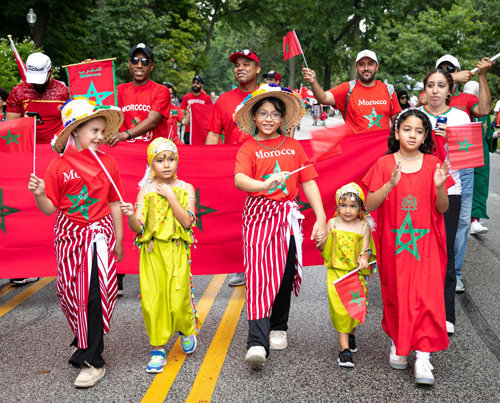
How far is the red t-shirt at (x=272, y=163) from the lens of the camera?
4.06m

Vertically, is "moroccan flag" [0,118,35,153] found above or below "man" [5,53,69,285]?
below

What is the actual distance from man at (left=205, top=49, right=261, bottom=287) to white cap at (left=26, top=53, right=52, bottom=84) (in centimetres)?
184

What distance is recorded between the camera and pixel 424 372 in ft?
12.3

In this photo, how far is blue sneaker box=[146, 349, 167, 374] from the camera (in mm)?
3949

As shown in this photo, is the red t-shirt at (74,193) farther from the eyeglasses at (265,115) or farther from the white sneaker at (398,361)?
the white sneaker at (398,361)

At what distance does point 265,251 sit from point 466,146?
1805 mm

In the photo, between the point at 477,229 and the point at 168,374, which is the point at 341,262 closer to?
the point at 168,374

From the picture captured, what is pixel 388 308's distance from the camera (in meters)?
4.06

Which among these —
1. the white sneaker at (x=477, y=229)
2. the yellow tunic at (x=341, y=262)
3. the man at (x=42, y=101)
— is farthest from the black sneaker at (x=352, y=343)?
the white sneaker at (x=477, y=229)

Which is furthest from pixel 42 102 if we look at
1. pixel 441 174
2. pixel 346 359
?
pixel 441 174

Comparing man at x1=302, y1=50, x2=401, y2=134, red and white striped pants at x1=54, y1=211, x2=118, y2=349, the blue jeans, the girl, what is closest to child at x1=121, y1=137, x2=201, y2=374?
red and white striped pants at x1=54, y1=211, x2=118, y2=349

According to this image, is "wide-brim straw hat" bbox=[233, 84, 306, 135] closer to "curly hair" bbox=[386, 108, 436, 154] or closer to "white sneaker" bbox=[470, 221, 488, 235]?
"curly hair" bbox=[386, 108, 436, 154]

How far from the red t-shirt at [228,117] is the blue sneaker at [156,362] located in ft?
7.94

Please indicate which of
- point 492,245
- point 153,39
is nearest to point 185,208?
point 492,245
